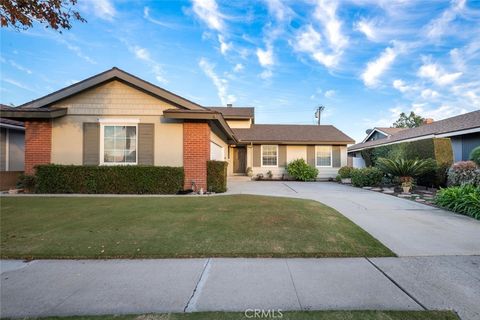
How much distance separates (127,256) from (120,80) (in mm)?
8613

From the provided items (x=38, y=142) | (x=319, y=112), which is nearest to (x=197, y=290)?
(x=38, y=142)

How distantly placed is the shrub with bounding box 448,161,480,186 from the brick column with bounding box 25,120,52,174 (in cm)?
1673

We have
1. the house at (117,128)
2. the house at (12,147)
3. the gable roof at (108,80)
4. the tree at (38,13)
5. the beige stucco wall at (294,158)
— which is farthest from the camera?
the beige stucco wall at (294,158)

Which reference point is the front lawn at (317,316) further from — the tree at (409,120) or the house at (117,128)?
the tree at (409,120)

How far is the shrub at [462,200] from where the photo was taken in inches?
254

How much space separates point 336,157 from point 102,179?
15559 millimetres

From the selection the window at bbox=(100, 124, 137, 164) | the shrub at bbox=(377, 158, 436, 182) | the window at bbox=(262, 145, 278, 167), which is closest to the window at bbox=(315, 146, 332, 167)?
the window at bbox=(262, 145, 278, 167)

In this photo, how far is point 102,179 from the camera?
9344 millimetres

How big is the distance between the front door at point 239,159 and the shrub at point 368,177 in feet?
27.5

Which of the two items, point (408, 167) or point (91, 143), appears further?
point (408, 167)

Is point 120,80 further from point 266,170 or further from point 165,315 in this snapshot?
point 266,170

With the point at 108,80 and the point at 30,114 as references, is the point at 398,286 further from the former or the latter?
the point at 30,114

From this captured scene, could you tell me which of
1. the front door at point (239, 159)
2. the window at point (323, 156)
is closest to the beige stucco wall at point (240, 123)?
the front door at point (239, 159)

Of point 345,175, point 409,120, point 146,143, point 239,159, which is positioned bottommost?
point 345,175
